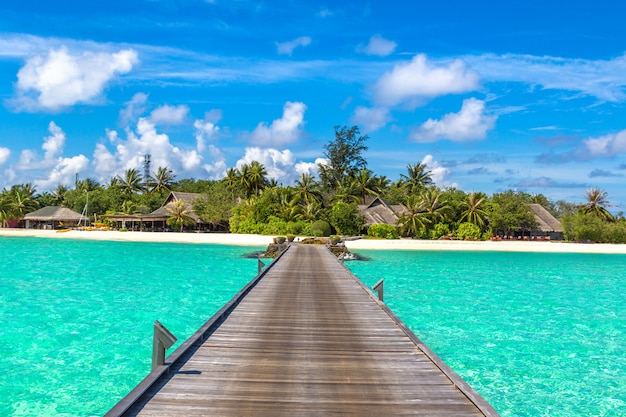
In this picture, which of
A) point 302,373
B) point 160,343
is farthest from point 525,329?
point 160,343

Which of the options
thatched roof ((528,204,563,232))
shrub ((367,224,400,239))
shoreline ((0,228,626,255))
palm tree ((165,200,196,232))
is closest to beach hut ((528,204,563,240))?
thatched roof ((528,204,563,232))

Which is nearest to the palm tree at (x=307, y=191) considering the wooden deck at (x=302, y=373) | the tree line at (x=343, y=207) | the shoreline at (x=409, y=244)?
the tree line at (x=343, y=207)

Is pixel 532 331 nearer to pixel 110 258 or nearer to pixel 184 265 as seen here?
pixel 184 265

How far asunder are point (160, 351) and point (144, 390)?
0.86 meters

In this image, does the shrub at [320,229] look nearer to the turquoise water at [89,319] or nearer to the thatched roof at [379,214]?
the thatched roof at [379,214]

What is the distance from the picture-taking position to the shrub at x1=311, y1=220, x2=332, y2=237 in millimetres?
45656

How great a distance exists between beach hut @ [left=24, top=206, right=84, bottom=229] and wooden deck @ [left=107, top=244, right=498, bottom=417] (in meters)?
63.6

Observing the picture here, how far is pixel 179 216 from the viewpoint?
183 feet

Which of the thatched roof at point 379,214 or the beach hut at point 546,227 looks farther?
the beach hut at point 546,227

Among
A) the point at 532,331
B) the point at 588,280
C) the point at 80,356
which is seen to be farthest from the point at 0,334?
the point at 588,280

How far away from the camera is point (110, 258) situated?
104 ft

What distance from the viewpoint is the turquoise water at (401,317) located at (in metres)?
8.62

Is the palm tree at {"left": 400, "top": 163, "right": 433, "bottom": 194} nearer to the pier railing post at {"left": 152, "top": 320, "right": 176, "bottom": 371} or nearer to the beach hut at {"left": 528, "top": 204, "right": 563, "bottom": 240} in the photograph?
the beach hut at {"left": 528, "top": 204, "right": 563, "bottom": 240}

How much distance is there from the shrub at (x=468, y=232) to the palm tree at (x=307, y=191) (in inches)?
624
